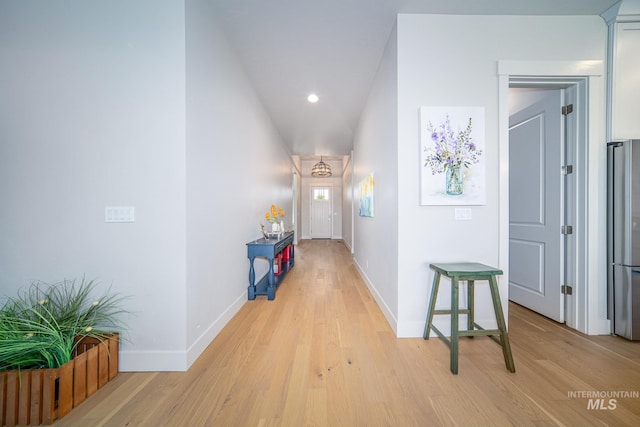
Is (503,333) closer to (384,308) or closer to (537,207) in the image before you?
(384,308)

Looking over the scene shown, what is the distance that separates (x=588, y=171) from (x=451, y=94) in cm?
141

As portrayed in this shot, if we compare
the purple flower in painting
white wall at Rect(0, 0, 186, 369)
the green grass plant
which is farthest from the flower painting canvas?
the green grass plant

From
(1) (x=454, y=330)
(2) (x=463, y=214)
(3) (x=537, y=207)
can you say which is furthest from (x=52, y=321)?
(3) (x=537, y=207)

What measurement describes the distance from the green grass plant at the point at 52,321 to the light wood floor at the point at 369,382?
0.36 m

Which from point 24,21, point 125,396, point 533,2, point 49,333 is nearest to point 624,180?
point 533,2

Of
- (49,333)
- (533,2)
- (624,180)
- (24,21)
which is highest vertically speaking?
(533,2)

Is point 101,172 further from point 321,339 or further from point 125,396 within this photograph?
point 321,339

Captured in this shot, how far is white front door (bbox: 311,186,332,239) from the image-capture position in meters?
10.1

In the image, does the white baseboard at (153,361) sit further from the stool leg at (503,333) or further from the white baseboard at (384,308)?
the stool leg at (503,333)

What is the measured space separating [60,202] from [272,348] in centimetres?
188

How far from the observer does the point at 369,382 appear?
5.08 feet

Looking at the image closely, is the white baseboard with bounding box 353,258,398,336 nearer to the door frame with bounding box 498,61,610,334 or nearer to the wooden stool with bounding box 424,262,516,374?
the wooden stool with bounding box 424,262,516,374

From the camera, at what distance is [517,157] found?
9.07 ft

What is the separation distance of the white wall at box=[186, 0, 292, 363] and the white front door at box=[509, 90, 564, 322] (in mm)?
3204
